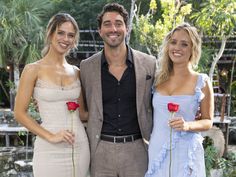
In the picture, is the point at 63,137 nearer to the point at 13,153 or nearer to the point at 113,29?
the point at 113,29

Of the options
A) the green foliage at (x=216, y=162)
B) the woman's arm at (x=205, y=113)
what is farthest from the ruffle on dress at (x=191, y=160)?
the green foliage at (x=216, y=162)

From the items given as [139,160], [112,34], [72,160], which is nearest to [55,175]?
[72,160]

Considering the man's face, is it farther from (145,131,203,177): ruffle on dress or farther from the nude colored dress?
(145,131,203,177): ruffle on dress

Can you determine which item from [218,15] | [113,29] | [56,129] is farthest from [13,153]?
[113,29]

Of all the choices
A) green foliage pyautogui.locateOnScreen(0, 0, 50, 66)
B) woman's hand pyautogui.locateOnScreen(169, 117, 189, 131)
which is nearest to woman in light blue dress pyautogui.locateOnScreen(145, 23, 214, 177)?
woman's hand pyautogui.locateOnScreen(169, 117, 189, 131)

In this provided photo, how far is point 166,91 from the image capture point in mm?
2393

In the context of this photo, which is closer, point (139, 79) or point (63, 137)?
point (63, 137)

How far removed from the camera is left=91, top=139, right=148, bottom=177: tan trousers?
251cm

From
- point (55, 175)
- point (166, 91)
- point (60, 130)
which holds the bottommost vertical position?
point (55, 175)

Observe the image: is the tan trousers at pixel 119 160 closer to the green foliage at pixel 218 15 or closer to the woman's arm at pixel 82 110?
the woman's arm at pixel 82 110

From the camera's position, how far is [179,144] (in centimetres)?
232

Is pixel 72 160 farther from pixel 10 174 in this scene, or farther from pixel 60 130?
pixel 10 174

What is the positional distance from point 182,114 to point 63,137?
2.50 feet

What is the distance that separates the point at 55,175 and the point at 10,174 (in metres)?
3.66
